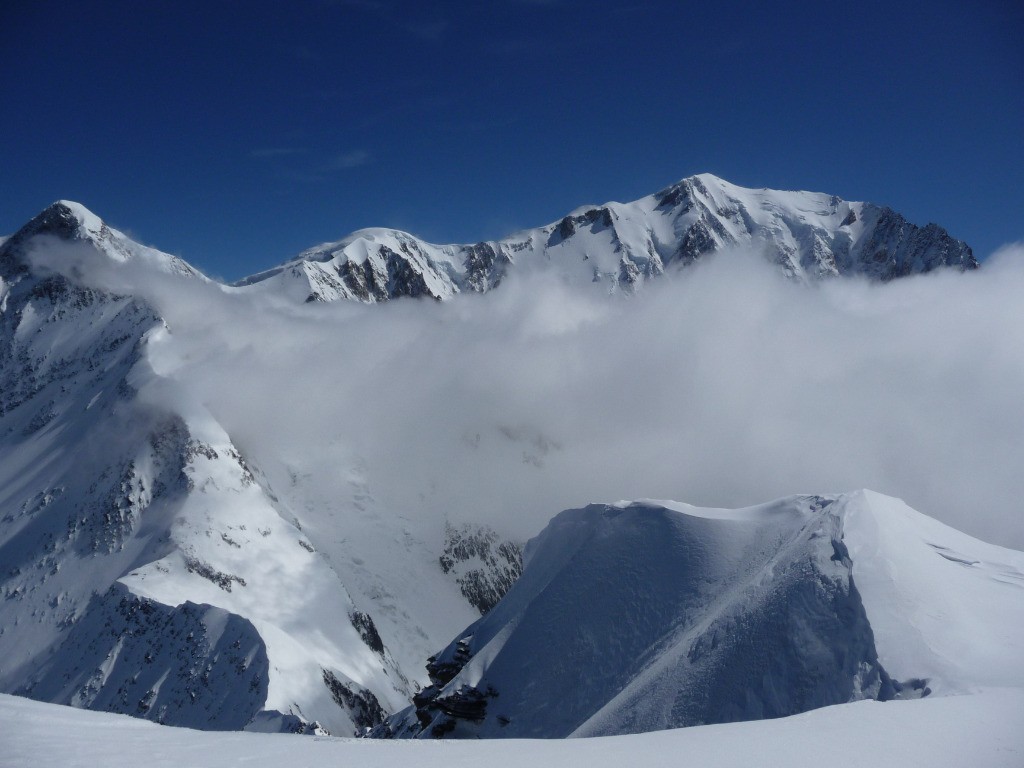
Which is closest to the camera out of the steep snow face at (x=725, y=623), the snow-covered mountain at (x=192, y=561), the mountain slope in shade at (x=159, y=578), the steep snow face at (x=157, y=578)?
the steep snow face at (x=725, y=623)

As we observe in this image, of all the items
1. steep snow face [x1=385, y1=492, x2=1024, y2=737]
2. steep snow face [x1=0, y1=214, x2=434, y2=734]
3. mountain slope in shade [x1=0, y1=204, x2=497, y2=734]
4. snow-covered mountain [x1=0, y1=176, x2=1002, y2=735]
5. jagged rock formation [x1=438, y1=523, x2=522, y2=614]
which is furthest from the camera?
jagged rock formation [x1=438, y1=523, x2=522, y2=614]

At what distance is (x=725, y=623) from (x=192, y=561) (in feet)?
290

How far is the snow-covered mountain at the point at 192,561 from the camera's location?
236 feet

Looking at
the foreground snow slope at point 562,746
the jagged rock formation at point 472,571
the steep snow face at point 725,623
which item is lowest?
the jagged rock formation at point 472,571

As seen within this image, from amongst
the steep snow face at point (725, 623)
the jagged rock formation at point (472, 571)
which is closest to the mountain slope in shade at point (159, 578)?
the jagged rock formation at point (472, 571)

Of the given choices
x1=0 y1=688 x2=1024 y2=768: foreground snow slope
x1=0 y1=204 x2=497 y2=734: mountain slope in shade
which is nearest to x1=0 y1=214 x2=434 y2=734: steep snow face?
x1=0 y1=204 x2=497 y2=734: mountain slope in shade

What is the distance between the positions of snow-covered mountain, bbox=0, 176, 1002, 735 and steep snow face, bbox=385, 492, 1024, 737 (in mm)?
316

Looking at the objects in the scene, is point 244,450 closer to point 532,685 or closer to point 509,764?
point 532,685

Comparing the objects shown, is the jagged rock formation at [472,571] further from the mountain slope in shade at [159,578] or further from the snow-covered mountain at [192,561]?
the mountain slope in shade at [159,578]

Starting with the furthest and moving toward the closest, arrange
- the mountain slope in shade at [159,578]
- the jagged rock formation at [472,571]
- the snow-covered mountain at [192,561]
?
the jagged rock formation at [472,571], the mountain slope in shade at [159,578], the snow-covered mountain at [192,561]

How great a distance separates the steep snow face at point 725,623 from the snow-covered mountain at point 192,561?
1.04 feet

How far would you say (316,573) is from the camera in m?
118

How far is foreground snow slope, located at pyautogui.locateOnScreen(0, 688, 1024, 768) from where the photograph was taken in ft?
42.4

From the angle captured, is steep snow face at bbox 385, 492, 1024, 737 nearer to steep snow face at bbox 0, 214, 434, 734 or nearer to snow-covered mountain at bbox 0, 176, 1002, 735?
snow-covered mountain at bbox 0, 176, 1002, 735
